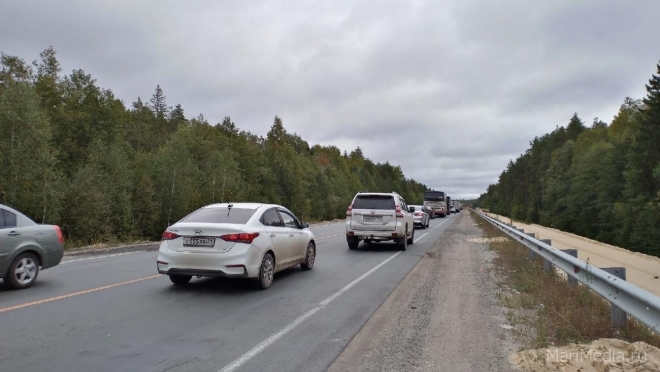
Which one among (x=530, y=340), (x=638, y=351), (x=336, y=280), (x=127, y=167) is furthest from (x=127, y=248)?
(x=638, y=351)

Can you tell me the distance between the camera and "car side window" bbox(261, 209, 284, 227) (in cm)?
970

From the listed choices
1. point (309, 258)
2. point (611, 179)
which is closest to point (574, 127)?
point (611, 179)

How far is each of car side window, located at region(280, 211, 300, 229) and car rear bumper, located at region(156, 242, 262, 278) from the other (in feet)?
7.17

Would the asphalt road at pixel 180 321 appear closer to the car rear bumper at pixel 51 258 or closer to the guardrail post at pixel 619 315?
the car rear bumper at pixel 51 258

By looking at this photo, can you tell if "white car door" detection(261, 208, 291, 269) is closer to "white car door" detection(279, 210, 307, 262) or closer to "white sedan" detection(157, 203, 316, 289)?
"white sedan" detection(157, 203, 316, 289)

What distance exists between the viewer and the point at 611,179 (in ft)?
173

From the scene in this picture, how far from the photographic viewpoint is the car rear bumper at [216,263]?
8.44 meters

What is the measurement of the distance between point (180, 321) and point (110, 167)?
65.0 feet

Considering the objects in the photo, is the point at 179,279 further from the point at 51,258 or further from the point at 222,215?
the point at 51,258

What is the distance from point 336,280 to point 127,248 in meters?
10.9

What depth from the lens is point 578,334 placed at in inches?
225

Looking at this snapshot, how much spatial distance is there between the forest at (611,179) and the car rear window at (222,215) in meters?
32.7

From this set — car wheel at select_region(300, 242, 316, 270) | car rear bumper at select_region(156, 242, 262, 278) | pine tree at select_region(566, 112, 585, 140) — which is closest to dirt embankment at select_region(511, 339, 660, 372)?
car rear bumper at select_region(156, 242, 262, 278)

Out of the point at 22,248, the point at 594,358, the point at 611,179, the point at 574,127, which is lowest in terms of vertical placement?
the point at 594,358
